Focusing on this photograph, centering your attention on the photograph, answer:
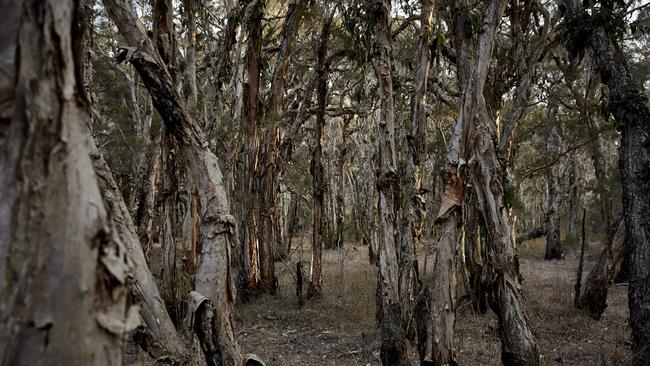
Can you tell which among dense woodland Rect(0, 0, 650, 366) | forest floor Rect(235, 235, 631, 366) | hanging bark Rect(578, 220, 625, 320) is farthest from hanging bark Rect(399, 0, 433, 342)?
hanging bark Rect(578, 220, 625, 320)

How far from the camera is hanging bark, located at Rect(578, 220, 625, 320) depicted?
714 centimetres

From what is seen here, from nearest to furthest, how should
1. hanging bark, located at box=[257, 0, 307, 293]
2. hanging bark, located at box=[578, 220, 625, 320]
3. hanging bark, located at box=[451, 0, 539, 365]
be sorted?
hanging bark, located at box=[451, 0, 539, 365]
hanging bark, located at box=[578, 220, 625, 320]
hanging bark, located at box=[257, 0, 307, 293]

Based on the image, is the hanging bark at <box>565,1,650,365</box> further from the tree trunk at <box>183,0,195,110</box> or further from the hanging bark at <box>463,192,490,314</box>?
the tree trunk at <box>183,0,195,110</box>

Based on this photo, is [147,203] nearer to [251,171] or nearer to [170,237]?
[251,171]

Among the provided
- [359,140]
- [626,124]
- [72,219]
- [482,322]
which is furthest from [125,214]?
[359,140]

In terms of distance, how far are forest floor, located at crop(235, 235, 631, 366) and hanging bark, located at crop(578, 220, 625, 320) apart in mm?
187

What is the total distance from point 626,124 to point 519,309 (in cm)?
202

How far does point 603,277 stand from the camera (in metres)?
7.66

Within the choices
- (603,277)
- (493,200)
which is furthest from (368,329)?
(603,277)

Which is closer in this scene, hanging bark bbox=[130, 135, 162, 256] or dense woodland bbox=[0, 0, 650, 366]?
dense woodland bbox=[0, 0, 650, 366]

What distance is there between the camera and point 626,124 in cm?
476

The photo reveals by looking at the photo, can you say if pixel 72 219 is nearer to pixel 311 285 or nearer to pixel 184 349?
pixel 184 349

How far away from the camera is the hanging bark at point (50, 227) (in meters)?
0.97

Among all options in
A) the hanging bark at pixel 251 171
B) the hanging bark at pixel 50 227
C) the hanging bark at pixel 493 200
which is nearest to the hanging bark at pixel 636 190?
the hanging bark at pixel 493 200
